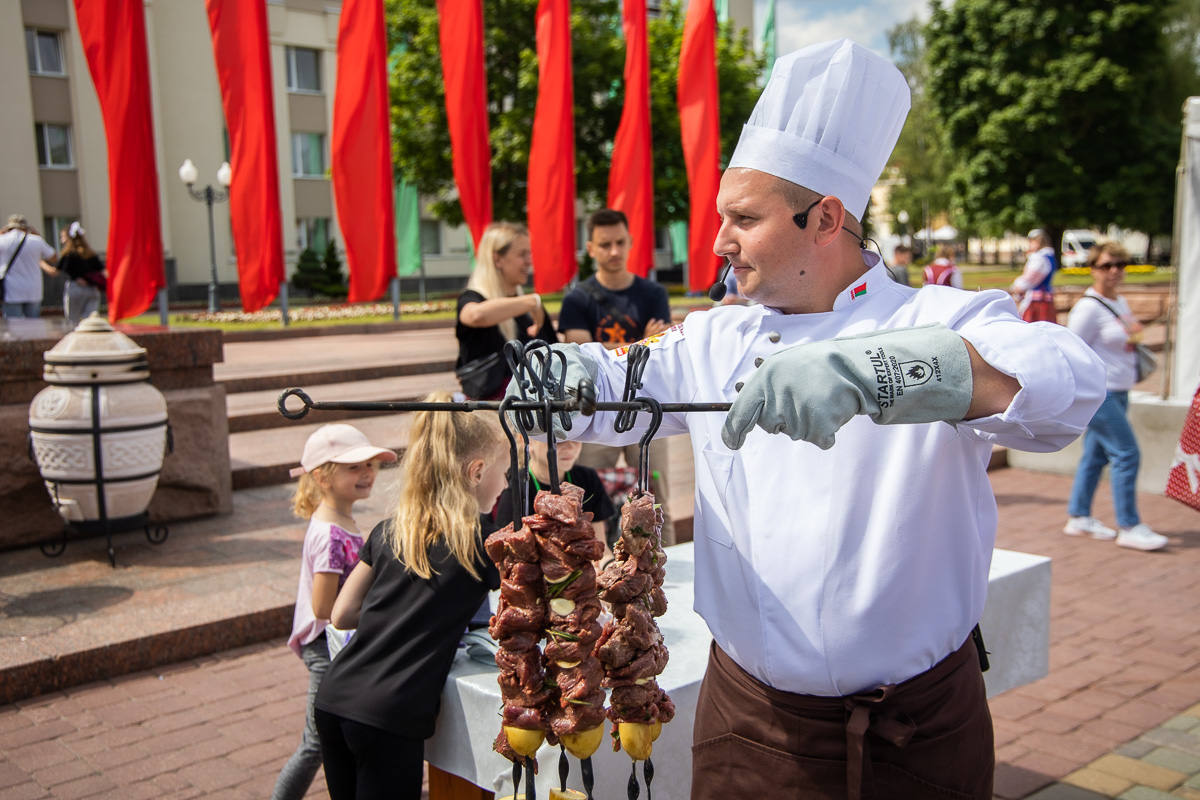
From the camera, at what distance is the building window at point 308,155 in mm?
35344

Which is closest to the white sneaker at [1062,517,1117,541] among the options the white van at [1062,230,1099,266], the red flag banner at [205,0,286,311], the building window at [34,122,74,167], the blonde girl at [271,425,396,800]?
the blonde girl at [271,425,396,800]

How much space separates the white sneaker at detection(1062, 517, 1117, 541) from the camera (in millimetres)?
6953

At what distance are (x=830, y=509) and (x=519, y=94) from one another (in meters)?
30.2

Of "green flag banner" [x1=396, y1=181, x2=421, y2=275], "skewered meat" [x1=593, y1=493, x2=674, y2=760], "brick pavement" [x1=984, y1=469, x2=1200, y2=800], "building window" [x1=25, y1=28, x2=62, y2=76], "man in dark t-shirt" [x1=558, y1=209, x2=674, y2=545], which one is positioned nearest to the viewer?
"skewered meat" [x1=593, y1=493, x2=674, y2=760]

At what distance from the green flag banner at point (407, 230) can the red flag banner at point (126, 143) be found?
61.2 ft

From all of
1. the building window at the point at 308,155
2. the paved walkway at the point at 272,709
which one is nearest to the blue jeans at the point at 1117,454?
the paved walkway at the point at 272,709

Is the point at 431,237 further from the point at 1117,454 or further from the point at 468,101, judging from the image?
the point at 1117,454

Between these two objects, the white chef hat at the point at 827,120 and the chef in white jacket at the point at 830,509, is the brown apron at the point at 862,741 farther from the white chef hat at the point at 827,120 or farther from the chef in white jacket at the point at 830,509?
the white chef hat at the point at 827,120

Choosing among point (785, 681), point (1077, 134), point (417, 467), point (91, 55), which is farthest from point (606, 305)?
point (1077, 134)

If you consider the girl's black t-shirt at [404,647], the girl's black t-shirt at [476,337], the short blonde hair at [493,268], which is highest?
the short blonde hair at [493,268]

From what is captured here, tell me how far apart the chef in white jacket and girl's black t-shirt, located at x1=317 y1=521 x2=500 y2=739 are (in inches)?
38.6

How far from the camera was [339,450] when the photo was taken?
3.38 meters

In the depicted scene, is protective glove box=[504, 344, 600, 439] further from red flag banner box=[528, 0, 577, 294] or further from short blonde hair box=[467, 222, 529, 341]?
red flag banner box=[528, 0, 577, 294]

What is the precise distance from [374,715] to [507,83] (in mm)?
30102
